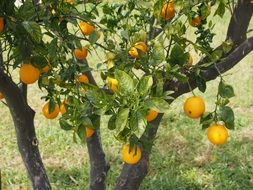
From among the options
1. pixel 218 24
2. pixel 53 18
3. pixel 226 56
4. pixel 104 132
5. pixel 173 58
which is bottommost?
pixel 218 24

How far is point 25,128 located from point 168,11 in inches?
26.1

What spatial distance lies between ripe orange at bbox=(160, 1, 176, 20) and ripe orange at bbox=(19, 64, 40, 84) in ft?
1.75

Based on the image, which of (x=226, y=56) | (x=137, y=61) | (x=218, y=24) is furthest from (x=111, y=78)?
(x=218, y=24)

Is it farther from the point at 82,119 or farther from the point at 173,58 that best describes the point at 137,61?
the point at 82,119

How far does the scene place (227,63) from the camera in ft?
5.88

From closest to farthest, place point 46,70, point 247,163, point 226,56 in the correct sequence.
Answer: point 46,70 → point 226,56 → point 247,163

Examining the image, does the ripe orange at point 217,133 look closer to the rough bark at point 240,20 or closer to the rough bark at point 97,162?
the rough bark at point 240,20

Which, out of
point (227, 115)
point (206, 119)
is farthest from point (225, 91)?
point (206, 119)

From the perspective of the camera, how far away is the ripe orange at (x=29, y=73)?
1304 mm

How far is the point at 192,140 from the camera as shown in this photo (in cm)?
373

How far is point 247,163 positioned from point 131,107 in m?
2.64

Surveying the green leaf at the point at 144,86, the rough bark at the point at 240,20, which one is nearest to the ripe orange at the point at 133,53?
the green leaf at the point at 144,86

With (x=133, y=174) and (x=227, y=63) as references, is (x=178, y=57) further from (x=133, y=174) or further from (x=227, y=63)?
(x=133, y=174)

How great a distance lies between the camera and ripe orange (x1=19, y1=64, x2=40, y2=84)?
1.30m
